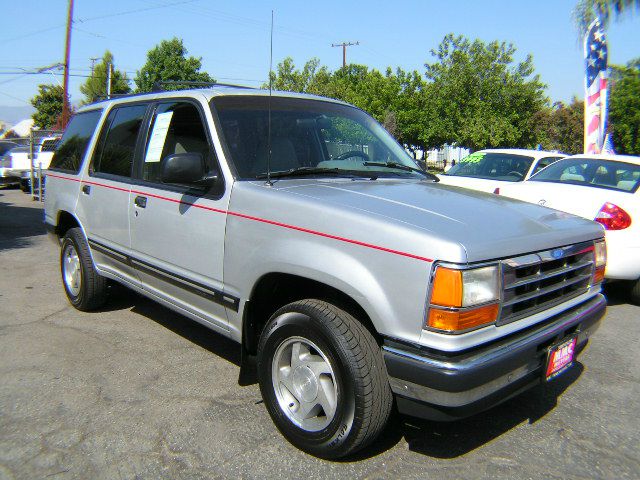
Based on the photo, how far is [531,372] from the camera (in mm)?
2617

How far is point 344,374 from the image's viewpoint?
8.20 ft

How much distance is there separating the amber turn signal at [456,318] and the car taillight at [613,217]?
3736mm

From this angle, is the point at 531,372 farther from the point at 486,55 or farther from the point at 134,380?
the point at 486,55

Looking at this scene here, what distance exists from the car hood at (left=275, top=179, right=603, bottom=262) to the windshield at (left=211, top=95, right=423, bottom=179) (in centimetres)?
23

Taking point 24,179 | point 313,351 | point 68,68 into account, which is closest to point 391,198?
point 313,351

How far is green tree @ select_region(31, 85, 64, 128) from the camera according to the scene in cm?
4922

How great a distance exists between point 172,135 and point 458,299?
8.06 ft

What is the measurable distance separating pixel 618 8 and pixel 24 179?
17.2 m

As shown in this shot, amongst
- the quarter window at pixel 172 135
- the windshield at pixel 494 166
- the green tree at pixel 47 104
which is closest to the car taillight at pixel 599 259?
the quarter window at pixel 172 135

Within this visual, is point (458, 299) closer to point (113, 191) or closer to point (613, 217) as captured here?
point (113, 191)

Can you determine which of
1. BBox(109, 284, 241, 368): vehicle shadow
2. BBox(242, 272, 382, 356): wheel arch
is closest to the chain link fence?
BBox(109, 284, 241, 368): vehicle shadow

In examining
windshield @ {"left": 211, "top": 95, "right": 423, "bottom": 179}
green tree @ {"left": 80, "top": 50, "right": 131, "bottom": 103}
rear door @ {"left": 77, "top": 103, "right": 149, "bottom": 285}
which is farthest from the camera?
green tree @ {"left": 80, "top": 50, "right": 131, "bottom": 103}

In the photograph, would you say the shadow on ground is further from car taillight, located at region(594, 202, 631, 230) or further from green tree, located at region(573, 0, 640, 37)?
green tree, located at region(573, 0, 640, 37)

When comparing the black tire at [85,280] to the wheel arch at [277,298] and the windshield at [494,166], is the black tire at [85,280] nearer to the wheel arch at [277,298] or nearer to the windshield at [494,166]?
the wheel arch at [277,298]
